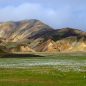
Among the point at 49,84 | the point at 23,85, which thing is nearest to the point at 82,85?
the point at 49,84

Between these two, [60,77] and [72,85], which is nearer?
[72,85]

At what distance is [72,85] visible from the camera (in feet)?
99.0

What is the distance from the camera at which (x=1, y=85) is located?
2997 cm

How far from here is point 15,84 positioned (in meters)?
31.1

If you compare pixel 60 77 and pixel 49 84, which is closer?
pixel 49 84

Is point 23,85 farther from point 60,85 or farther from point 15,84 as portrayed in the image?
point 60,85

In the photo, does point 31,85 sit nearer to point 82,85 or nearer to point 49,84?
point 49,84

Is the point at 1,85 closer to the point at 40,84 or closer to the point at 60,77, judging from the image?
the point at 40,84

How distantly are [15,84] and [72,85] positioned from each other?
198 inches

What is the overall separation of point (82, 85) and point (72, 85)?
0.87 metres

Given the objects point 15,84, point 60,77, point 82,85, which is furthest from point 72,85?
point 60,77

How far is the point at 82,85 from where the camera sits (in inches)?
1177

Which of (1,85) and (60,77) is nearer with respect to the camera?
(1,85)

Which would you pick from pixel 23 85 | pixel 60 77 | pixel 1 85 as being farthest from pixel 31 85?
pixel 60 77
